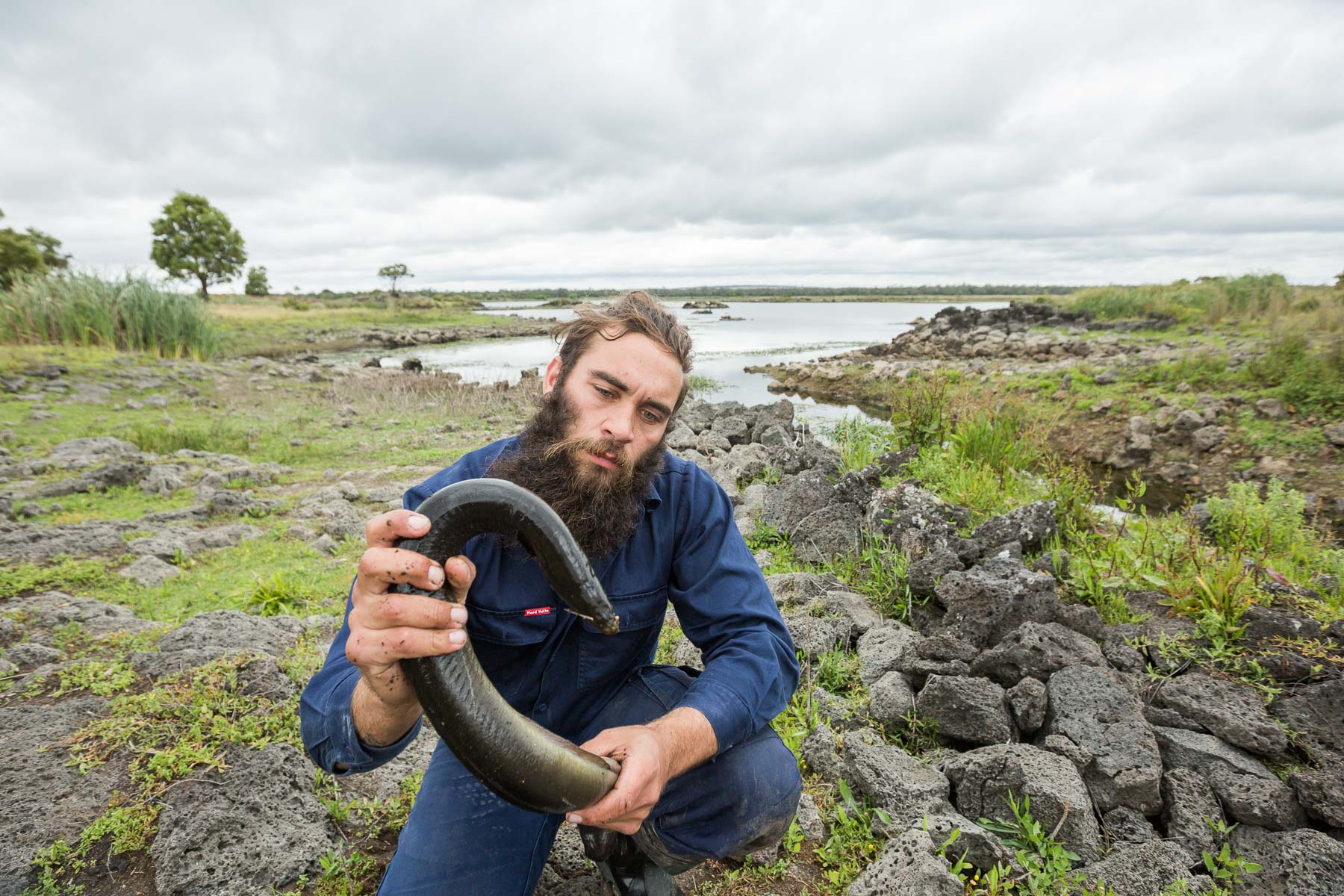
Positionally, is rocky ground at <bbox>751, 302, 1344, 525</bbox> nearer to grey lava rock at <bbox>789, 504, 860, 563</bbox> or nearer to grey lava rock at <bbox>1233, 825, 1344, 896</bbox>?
grey lava rock at <bbox>789, 504, 860, 563</bbox>

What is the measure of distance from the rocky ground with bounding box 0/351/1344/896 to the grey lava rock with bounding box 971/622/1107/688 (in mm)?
17

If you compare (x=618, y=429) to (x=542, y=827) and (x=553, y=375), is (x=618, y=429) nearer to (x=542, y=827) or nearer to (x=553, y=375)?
(x=553, y=375)

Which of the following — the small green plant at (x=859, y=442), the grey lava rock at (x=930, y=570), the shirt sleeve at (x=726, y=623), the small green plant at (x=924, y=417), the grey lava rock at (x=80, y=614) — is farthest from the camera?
the small green plant at (x=924, y=417)

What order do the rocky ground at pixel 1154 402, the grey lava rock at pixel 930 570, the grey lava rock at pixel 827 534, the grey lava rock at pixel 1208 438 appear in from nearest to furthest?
the grey lava rock at pixel 930 570 → the grey lava rock at pixel 827 534 → the rocky ground at pixel 1154 402 → the grey lava rock at pixel 1208 438

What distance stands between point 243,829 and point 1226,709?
14.7ft

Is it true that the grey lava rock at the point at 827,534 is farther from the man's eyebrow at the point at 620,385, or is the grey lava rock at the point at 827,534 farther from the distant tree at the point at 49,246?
the distant tree at the point at 49,246

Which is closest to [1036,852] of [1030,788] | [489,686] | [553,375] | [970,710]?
[1030,788]

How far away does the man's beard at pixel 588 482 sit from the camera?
2.34 m

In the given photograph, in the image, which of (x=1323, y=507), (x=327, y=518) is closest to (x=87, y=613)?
(x=327, y=518)

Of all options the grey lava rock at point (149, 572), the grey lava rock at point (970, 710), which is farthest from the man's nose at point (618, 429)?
the grey lava rock at point (149, 572)

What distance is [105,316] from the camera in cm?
1778

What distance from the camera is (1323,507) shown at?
7.89 metres

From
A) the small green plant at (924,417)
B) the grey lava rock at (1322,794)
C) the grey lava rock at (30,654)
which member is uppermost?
the small green plant at (924,417)

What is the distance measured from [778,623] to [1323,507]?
373 inches
